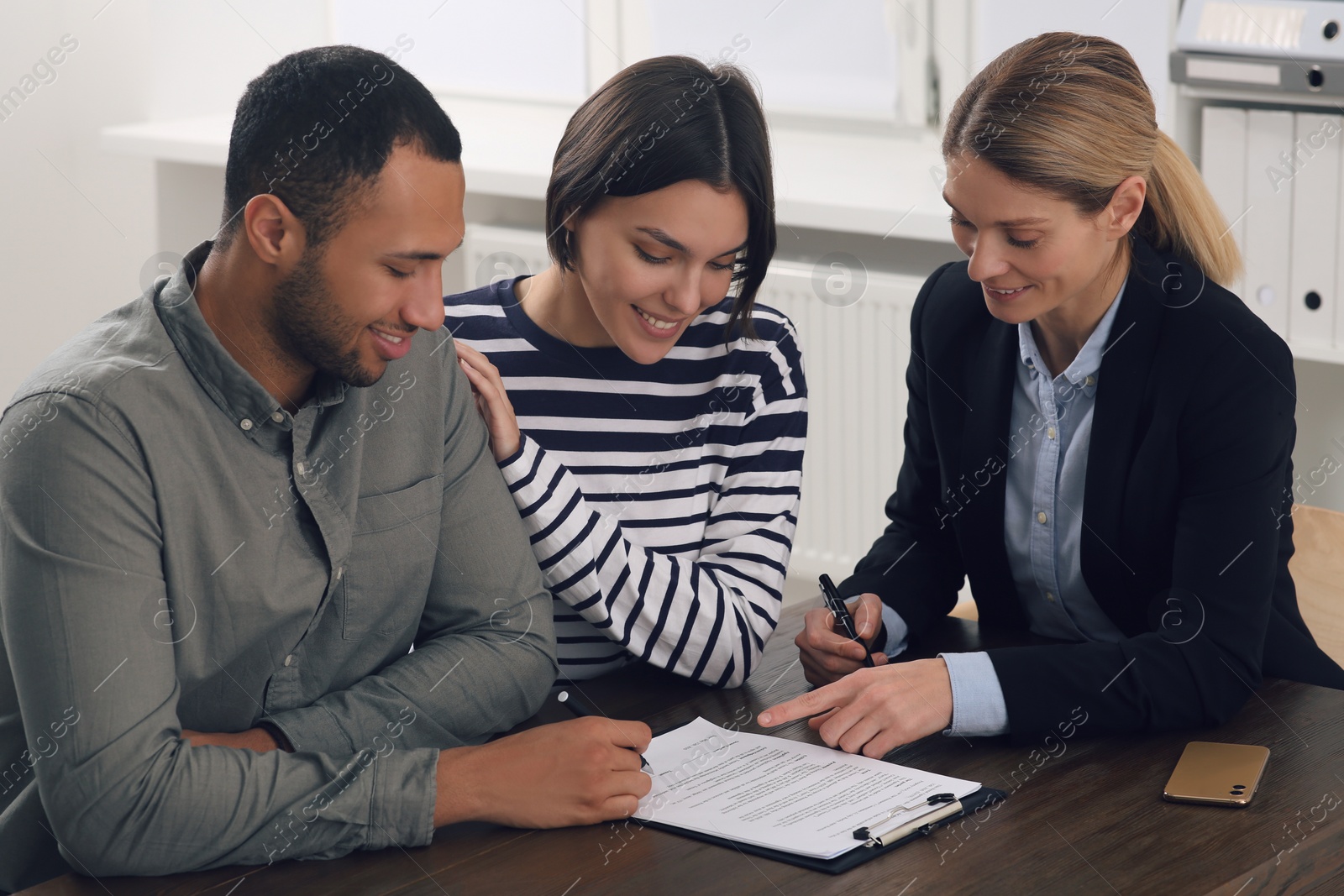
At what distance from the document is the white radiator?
1.65 m

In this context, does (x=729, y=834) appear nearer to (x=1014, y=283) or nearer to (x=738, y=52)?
(x=1014, y=283)

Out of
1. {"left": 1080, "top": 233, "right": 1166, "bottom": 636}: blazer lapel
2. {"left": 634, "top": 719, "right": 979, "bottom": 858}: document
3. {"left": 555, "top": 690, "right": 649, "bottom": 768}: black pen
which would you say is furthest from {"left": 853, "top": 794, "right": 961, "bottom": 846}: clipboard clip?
{"left": 1080, "top": 233, "right": 1166, "bottom": 636}: blazer lapel

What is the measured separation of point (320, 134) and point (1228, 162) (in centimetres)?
161

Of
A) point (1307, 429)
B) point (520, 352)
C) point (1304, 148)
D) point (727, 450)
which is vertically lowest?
point (1307, 429)

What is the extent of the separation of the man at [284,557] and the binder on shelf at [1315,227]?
1436 millimetres

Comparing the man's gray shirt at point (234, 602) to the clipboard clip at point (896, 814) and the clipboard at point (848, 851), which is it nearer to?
the clipboard at point (848, 851)

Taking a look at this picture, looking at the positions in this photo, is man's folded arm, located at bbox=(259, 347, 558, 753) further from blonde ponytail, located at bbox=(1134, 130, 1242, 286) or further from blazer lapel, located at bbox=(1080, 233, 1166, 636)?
blonde ponytail, located at bbox=(1134, 130, 1242, 286)

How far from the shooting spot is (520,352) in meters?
1.65

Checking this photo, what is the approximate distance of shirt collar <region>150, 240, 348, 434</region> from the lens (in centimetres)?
123

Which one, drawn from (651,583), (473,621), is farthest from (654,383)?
(473,621)

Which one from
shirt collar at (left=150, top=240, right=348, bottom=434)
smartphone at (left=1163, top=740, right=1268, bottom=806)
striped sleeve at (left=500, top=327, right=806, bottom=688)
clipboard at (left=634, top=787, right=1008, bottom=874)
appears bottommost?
smartphone at (left=1163, top=740, right=1268, bottom=806)

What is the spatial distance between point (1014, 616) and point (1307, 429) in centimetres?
104

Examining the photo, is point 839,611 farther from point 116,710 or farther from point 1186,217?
point 116,710

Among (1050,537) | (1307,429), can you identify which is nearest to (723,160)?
(1050,537)
